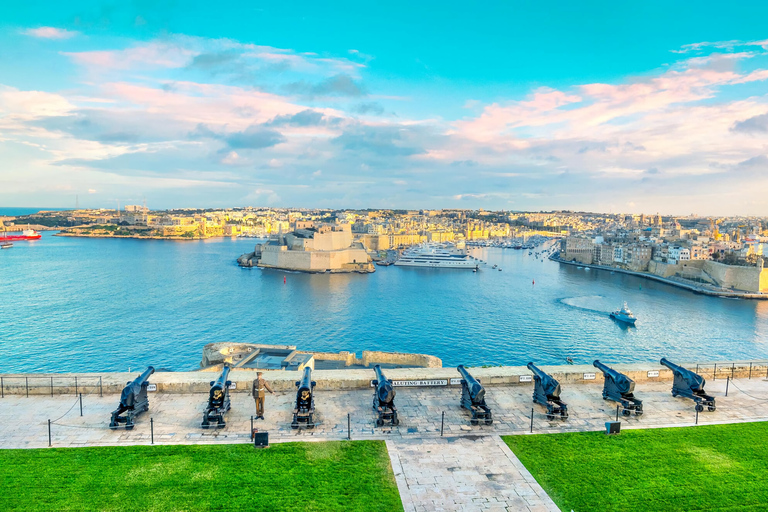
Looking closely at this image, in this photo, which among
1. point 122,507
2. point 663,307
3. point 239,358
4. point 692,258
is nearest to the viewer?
point 122,507

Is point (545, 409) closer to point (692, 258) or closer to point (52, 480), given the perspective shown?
point (52, 480)

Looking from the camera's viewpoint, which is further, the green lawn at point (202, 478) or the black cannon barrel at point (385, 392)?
the black cannon barrel at point (385, 392)

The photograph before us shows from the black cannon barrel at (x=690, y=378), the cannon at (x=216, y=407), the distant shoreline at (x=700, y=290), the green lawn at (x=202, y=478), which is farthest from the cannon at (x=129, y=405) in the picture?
the distant shoreline at (x=700, y=290)

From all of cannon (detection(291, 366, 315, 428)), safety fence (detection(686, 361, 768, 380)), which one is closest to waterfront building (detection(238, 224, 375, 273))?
safety fence (detection(686, 361, 768, 380))

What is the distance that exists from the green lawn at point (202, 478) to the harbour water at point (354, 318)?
16653 mm

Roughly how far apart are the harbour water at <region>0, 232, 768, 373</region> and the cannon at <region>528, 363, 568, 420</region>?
15655 millimetres

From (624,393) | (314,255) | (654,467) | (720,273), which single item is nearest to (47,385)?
(654,467)

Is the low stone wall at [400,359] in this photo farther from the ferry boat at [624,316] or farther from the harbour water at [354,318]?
the ferry boat at [624,316]

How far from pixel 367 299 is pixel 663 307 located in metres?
27.1

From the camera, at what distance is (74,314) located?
3269cm

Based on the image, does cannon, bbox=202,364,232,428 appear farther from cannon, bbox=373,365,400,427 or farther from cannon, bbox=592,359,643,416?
cannon, bbox=592,359,643,416

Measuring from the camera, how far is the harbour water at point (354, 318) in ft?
82.3

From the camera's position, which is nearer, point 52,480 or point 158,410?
point 52,480

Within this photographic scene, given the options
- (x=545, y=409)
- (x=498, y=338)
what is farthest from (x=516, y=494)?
(x=498, y=338)
